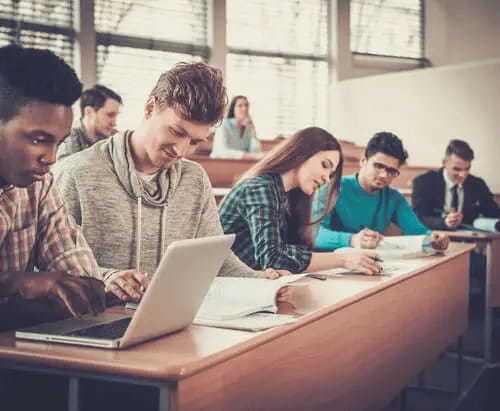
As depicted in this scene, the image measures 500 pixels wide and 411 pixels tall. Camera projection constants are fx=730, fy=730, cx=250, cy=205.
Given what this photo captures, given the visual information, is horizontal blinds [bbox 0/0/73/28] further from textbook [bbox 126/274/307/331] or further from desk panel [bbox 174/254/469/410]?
textbook [bbox 126/274/307/331]

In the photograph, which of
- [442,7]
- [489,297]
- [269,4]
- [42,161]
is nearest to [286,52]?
[269,4]

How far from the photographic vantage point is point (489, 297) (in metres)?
3.79

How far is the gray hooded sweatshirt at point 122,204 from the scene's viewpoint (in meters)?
1.83

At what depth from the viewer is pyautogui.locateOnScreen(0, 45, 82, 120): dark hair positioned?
49.5 inches

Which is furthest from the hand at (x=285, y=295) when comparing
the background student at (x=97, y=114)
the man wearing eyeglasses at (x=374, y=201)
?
the background student at (x=97, y=114)

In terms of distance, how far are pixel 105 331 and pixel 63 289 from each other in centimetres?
10

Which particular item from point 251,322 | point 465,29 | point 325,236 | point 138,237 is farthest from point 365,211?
point 465,29

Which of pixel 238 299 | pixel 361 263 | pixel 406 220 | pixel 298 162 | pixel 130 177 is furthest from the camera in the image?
pixel 406 220

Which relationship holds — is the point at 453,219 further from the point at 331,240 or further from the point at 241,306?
the point at 241,306

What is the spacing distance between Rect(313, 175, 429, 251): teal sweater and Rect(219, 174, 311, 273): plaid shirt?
853 millimetres

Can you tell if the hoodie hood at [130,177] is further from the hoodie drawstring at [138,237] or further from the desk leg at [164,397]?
the desk leg at [164,397]

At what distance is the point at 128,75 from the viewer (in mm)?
7125

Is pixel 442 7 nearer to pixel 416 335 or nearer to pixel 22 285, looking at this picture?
pixel 416 335

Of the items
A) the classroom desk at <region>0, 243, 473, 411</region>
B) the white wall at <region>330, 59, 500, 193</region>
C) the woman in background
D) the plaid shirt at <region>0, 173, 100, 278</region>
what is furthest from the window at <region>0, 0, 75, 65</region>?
the plaid shirt at <region>0, 173, 100, 278</region>
